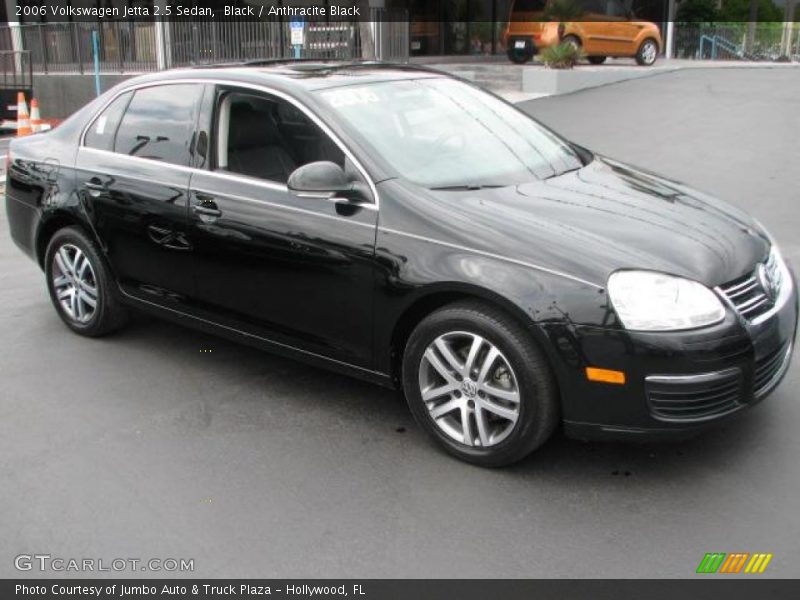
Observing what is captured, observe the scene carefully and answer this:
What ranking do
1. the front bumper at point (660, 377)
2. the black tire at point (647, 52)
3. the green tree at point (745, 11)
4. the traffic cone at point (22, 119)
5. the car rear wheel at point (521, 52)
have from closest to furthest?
the front bumper at point (660, 377) → the traffic cone at point (22, 119) → the car rear wheel at point (521, 52) → the black tire at point (647, 52) → the green tree at point (745, 11)

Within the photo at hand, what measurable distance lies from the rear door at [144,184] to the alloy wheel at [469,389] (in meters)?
1.61

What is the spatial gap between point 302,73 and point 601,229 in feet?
6.23

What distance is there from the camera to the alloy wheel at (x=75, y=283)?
5305mm

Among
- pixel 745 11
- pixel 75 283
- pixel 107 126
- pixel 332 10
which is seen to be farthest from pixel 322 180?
pixel 745 11

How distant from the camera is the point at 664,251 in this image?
3.50 metres

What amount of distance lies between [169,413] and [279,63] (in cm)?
210

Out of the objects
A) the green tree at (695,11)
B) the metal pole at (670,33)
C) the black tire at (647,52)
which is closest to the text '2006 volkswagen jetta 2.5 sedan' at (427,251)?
the black tire at (647,52)

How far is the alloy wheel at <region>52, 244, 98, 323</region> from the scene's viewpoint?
5305 millimetres

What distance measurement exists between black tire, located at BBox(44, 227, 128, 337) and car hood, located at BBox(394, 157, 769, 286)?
2.36 meters

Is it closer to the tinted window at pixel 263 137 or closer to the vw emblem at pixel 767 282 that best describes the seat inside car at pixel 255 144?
the tinted window at pixel 263 137

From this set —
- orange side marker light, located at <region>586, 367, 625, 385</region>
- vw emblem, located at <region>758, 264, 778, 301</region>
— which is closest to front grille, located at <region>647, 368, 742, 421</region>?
orange side marker light, located at <region>586, 367, 625, 385</region>

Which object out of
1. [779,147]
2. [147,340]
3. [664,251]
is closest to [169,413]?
[147,340]

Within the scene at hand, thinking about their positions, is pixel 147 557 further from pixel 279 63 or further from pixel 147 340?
pixel 279 63

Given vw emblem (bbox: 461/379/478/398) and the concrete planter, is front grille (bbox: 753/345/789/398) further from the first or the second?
the concrete planter
